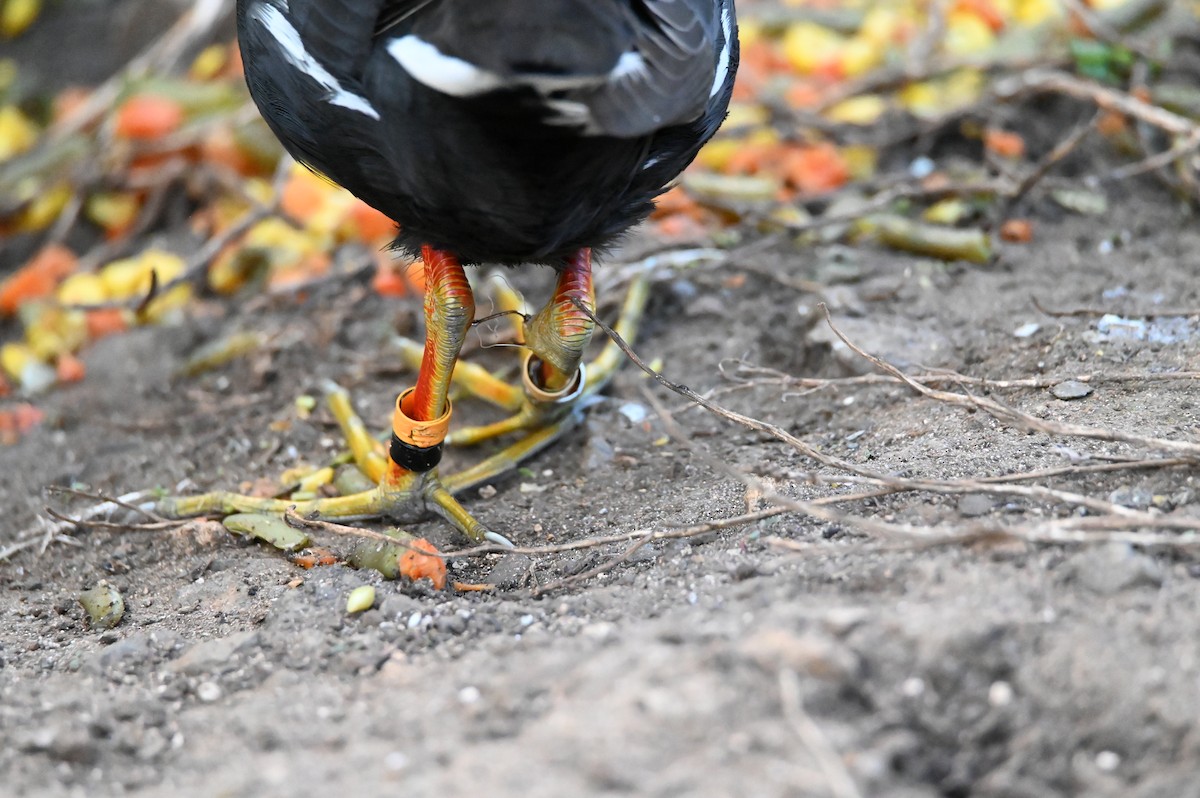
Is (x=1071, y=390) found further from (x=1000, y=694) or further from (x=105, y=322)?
(x=105, y=322)

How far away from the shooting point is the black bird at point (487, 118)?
1994mm

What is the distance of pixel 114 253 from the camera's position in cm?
455

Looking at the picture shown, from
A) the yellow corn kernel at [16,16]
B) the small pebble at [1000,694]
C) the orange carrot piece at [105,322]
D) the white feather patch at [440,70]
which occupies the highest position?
the white feather patch at [440,70]

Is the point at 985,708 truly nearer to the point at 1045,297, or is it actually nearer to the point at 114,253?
the point at 1045,297

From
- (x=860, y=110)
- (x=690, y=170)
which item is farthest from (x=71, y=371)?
(x=860, y=110)

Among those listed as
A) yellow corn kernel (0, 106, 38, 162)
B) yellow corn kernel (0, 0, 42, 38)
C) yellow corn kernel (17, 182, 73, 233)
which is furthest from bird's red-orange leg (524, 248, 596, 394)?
yellow corn kernel (0, 0, 42, 38)

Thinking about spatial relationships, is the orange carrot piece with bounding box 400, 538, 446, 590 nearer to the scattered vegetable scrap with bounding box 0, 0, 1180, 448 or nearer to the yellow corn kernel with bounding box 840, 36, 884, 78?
the scattered vegetable scrap with bounding box 0, 0, 1180, 448

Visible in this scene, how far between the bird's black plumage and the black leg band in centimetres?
51

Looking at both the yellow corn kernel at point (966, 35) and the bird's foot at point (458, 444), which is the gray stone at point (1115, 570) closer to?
the bird's foot at point (458, 444)

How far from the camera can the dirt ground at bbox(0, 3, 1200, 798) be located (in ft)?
5.41

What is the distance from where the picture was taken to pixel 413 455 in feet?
9.16

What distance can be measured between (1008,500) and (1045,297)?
4.27 feet

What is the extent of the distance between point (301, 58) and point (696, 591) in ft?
4.27

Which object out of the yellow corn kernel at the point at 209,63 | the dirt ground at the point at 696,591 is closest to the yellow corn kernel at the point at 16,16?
the yellow corn kernel at the point at 209,63
